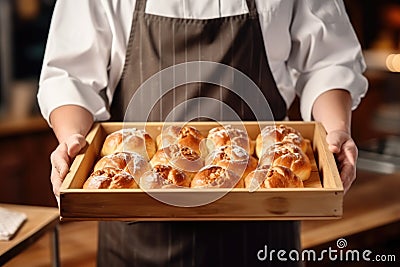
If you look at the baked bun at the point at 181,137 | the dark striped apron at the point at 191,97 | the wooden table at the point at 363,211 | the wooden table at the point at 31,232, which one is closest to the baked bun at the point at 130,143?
the baked bun at the point at 181,137

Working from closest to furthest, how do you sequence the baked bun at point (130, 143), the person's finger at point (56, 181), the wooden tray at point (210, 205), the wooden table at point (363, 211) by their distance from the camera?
the wooden tray at point (210, 205)
the person's finger at point (56, 181)
the baked bun at point (130, 143)
the wooden table at point (363, 211)

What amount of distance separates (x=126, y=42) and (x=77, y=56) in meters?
0.11

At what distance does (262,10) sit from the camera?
1.56 metres

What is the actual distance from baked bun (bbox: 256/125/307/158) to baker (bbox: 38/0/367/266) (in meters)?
0.08

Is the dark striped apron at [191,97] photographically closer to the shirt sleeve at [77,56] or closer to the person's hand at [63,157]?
the shirt sleeve at [77,56]

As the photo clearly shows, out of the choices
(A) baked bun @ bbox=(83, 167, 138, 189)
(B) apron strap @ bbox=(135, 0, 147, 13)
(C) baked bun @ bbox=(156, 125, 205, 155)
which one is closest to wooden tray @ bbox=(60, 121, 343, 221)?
(A) baked bun @ bbox=(83, 167, 138, 189)

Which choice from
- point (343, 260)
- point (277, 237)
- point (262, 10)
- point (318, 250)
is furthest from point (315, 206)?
point (343, 260)

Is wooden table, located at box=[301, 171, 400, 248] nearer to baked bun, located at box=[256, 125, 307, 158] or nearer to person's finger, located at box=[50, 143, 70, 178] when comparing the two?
baked bun, located at box=[256, 125, 307, 158]

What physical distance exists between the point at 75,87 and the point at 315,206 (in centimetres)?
63

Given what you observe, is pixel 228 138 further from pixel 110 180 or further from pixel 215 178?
pixel 110 180

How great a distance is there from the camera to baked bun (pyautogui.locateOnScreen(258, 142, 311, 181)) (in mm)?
1342

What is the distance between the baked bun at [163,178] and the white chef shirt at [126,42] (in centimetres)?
31

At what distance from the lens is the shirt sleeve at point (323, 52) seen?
1.62 m

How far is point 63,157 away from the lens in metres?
1.32
